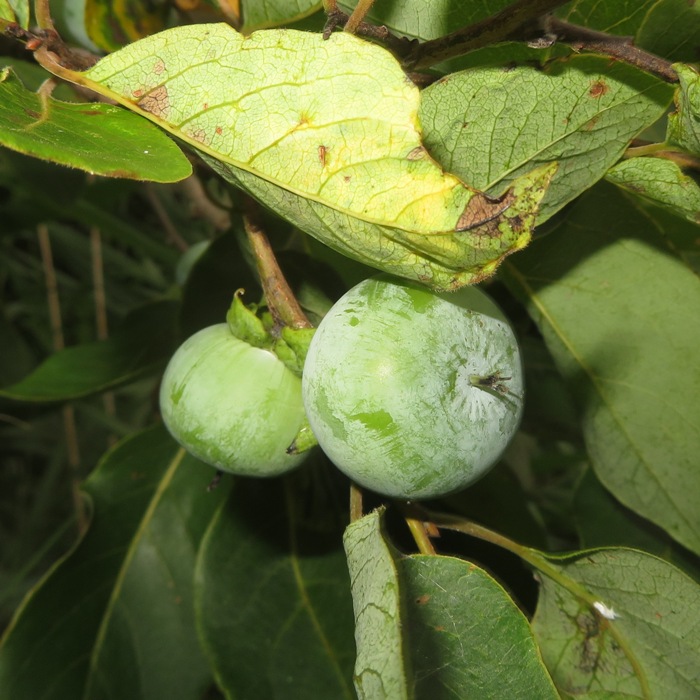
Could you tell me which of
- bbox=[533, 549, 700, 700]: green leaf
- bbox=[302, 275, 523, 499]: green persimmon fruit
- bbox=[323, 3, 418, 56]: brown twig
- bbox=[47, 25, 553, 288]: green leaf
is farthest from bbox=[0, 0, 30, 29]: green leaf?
bbox=[533, 549, 700, 700]: green leaf

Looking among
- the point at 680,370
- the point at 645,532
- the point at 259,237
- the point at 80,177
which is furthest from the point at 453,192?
the point at 80,177

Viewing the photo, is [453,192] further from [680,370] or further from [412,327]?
[680,370]

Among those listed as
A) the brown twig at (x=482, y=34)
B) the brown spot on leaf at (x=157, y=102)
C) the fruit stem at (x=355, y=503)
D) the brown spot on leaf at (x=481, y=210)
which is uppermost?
the brown spot on leaf at (x=157, y=102)

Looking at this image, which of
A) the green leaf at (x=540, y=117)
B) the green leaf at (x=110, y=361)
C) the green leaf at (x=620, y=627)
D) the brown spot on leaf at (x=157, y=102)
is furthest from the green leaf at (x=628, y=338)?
the green leaf at (x=110, y=361)

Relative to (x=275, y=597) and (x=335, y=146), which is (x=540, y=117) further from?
(x=275, y=597)

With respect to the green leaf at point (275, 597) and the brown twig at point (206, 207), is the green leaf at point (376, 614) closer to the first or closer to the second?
the green leaf at point (275, 597)

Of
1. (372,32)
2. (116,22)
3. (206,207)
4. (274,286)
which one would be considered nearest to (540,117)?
(372,32)

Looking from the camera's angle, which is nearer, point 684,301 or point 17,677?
point 684,301
